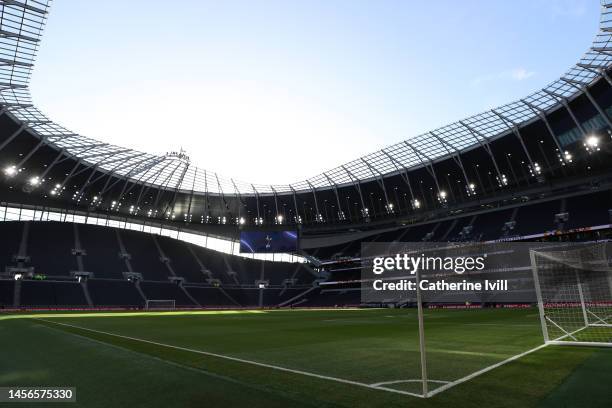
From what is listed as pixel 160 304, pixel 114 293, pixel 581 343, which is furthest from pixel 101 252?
pixel 581 343

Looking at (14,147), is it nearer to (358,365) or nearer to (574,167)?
(358,365)

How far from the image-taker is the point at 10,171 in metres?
56.3

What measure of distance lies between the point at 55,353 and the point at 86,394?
5.93m

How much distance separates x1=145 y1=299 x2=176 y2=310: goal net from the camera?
61147 millimetres

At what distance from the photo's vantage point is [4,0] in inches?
1158

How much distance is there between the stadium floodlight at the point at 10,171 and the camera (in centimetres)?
5597

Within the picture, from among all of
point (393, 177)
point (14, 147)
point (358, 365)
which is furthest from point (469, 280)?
point (14, 147)

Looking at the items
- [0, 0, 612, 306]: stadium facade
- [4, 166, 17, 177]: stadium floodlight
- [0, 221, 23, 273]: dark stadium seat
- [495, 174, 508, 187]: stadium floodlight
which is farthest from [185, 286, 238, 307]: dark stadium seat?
[495, 174, 508, 187]: stadium floodlight

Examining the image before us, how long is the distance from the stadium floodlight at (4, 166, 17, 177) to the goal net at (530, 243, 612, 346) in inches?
2744

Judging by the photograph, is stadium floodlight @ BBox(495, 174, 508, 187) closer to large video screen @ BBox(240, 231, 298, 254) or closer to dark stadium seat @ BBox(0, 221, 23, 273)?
large video screen @ BBox(240, 231, 298, 254)

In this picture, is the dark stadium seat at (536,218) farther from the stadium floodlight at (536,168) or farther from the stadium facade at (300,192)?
the stadium floodlight at (536,168)

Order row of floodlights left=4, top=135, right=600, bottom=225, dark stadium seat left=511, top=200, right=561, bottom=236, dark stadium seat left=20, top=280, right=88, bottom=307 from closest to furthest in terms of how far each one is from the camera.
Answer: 1. dark stadium seat left=20, top=280, right=88, bottom=307
2. row of floodlights left=4, top=135, right=600, bottom=225
3. dark stadium seat left=511, top=200, right=561, bottom=236

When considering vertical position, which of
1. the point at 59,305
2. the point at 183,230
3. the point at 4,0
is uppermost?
the point at 4,0

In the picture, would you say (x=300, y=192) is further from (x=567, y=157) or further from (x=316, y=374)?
(x=316, y=374)
